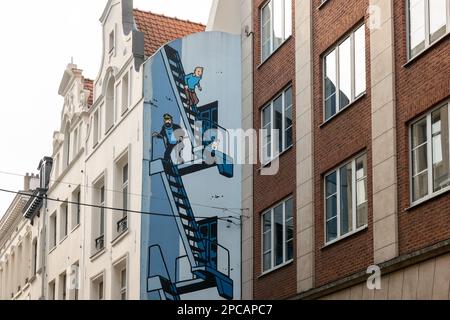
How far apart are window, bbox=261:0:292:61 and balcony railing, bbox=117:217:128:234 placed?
6936 mm

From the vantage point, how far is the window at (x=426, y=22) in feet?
72.1

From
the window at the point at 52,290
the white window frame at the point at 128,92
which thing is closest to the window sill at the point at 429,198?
the white window frame at the point at 128,92

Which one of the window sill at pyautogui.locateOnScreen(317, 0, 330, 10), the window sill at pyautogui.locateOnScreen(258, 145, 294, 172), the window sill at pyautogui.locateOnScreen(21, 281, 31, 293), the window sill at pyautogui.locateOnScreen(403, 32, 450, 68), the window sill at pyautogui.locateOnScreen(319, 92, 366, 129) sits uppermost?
the window sill at pyautogui.locateOnScreen(317, 0, 330, 10)

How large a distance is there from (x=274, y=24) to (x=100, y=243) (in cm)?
1090

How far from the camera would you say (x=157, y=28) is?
37.2m

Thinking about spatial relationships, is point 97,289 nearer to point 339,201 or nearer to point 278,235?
point 278,235

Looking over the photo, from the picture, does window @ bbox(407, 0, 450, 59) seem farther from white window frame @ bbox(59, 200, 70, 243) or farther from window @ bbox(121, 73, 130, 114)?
white window frame @ bbox(59, 200, 70, 243)

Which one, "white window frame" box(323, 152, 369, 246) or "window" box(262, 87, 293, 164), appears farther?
"window" box(262, 87, 293, 164)

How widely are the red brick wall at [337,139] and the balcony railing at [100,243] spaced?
39.7 ft

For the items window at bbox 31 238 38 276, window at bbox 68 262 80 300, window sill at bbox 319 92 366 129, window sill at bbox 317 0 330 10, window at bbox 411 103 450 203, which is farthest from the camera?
Answer: window at bbox 31 238 38 276

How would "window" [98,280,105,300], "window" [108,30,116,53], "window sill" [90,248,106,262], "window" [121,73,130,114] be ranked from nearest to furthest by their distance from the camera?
"window" [121,73,130,114]
"window sill" [90,248,106,262]
"window" [98,280,105,300]
"window" [108,30,116,53]

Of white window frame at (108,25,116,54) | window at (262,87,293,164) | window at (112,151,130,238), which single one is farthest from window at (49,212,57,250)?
window at (262,87,293,164)

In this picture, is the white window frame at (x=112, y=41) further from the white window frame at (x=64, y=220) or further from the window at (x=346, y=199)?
the window at (x=346, y=199)

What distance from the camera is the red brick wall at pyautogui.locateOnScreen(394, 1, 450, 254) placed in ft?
70.2
